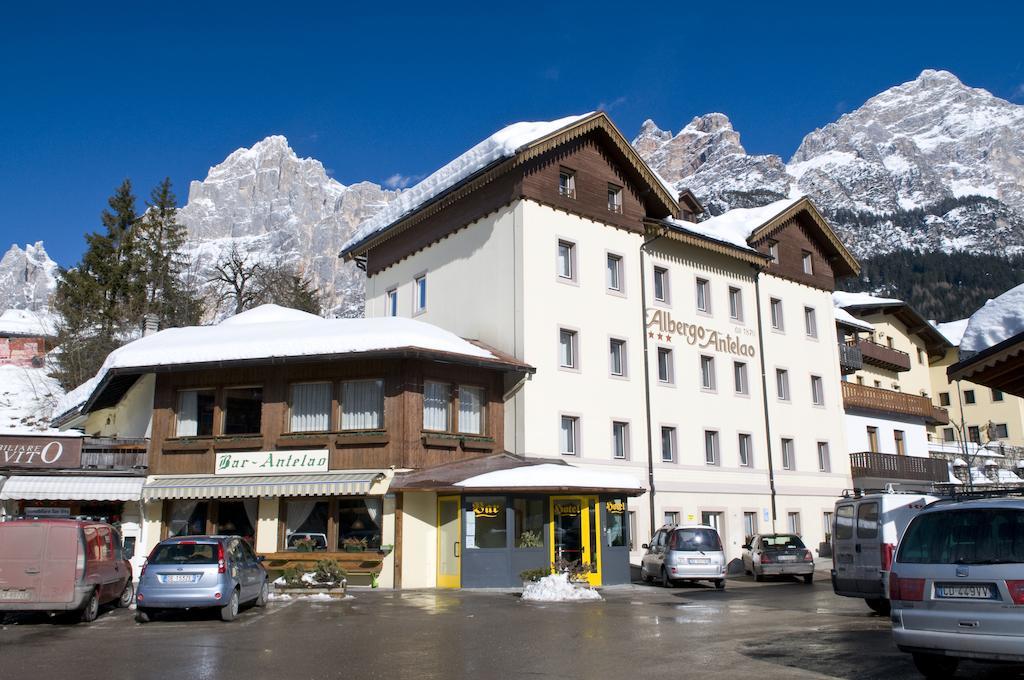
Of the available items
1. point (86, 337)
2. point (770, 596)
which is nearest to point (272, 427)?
point (770, 596)

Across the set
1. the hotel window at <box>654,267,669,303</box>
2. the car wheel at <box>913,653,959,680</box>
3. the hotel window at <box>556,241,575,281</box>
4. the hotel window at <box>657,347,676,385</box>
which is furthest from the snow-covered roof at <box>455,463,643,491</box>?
the car wheel at <box>913,653,959,680</box>

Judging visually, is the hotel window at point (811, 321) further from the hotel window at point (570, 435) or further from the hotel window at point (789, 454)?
the hotel window at point (570, 435)

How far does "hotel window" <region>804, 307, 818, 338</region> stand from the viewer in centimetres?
4019

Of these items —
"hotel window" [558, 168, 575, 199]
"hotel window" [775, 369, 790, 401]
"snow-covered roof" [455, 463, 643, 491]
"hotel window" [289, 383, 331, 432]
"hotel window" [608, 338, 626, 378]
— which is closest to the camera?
"snow-covered roof" [455, 463, 643, 491]

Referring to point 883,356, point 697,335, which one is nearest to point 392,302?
point 697,335

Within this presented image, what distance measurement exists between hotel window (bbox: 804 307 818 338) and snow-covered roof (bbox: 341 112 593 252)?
959 cm

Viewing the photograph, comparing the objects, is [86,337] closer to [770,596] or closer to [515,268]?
[515,268]

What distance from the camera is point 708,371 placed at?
115ft

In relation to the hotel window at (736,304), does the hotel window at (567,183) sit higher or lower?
→ higher

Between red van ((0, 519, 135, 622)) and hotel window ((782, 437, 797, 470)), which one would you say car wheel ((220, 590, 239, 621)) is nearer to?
red van ((0, 519, 135, 622))

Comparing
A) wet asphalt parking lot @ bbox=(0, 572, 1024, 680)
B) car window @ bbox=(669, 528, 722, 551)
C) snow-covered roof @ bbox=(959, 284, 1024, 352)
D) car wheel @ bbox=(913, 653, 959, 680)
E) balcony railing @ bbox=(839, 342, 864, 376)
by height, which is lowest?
wet asphalt parking lot @ bbox=(0, 572, 1024, 680)

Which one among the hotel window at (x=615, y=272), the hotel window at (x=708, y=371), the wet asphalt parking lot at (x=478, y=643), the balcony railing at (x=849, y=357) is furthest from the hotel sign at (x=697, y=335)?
the wet asphalt parking lot at (x=478, y=643)

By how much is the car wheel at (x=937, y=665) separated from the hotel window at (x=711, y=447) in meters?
24.6

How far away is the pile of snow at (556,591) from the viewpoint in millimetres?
20766
